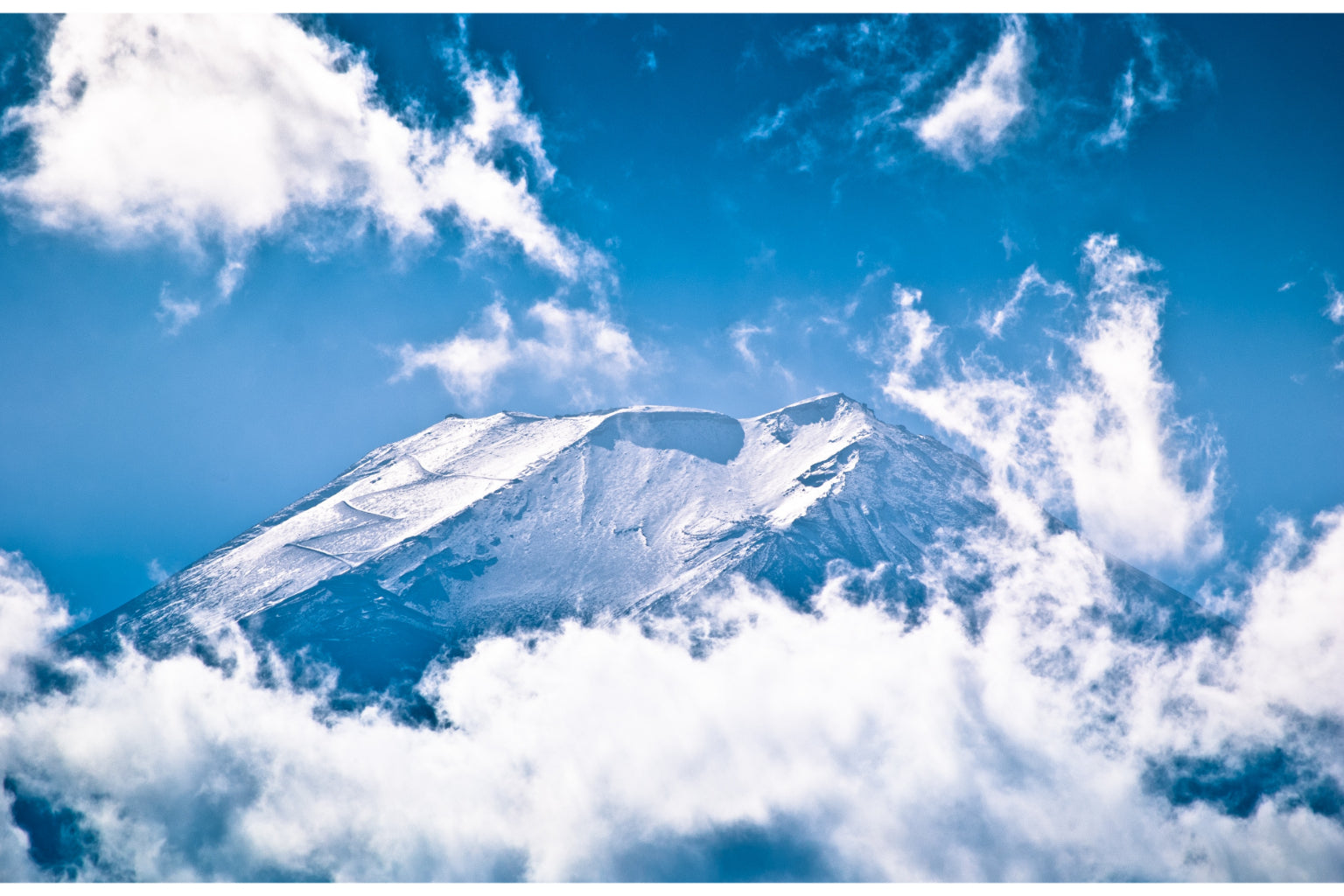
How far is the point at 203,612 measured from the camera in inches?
6890

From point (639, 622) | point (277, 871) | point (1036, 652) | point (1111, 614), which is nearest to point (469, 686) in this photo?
point (639, 622)

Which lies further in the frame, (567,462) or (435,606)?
(567,462)

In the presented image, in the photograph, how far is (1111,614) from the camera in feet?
655

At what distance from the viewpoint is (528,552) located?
581 feet

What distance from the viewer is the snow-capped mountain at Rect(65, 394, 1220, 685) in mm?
166500

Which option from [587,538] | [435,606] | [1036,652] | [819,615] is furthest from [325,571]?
[1036,652]

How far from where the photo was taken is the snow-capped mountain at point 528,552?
166500mm

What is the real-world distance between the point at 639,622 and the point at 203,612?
64855mm

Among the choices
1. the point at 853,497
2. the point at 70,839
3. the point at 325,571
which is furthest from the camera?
the point at 853,497

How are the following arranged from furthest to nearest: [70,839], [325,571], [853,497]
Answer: [853,497], [325,571], [70,839]

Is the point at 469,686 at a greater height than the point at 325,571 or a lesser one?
lesser

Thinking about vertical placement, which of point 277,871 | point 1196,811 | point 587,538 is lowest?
point 277,871

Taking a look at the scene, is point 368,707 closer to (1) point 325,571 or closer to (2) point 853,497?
(1) point 325,571

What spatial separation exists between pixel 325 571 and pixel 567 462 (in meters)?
44.2
